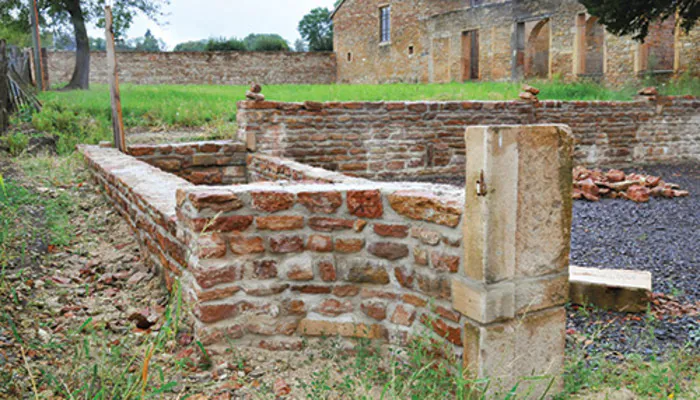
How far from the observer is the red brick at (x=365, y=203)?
9.70ft

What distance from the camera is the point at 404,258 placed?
2945 millimetres

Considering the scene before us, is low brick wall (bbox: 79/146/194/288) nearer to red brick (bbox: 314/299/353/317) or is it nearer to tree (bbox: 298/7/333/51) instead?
red brick (bbox: 314/299/353/317)

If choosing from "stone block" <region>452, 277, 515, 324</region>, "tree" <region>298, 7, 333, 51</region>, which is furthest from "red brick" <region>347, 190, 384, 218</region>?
"tree" <region>298, 7, 333, 51</region>

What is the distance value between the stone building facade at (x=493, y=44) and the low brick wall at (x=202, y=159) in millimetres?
12051

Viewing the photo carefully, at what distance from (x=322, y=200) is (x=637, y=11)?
997 centimetres

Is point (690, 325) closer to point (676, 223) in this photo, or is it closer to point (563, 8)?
point (676, 223)

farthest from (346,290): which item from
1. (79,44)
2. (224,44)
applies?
(224,44)

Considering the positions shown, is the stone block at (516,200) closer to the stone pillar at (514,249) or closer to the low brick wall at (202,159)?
the stone pillar at (514,249)

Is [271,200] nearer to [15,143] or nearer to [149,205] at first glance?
[149,205]

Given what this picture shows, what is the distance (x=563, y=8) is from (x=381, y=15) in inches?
425

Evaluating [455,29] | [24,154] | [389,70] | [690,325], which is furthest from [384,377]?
[389,70]

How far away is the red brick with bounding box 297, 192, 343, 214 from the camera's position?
3000mm

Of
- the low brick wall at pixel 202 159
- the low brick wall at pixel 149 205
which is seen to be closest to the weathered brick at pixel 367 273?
the low brick wall at pixel 149 205

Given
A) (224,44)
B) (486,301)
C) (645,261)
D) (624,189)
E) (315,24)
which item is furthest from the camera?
(315,24)
